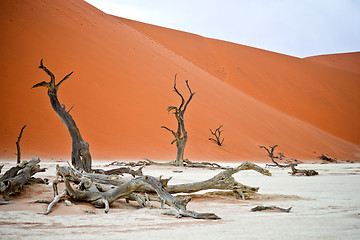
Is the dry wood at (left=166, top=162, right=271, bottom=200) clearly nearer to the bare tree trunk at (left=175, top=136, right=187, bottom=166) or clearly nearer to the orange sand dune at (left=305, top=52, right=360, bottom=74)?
the bare tree trunk at (left=175, top=136, right=187, bottom=166)

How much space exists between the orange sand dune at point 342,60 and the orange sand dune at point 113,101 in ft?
90.6

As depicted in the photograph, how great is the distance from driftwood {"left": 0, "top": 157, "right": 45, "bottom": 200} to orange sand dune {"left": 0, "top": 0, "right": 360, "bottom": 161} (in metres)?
10.4

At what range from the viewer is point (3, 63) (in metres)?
18.5

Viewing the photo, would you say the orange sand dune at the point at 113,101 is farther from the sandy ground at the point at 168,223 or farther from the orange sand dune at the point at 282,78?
the sandy ground at the point at 168,223

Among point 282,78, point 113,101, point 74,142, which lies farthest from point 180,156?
point 282,78

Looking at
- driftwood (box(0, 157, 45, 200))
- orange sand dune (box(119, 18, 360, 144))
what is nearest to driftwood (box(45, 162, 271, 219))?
driftwood (box(0, 157, 45, 200))

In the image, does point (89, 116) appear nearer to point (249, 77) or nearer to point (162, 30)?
point (249, 77)

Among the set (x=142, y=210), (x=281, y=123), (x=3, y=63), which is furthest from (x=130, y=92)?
(x=142, y=210)

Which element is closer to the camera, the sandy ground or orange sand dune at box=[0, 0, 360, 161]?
the sandy ground

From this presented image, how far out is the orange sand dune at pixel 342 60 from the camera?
61.4 m

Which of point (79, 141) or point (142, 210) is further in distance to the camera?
point (79, 141)

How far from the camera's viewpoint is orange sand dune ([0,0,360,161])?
53.7 feet

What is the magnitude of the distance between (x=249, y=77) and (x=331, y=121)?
11.1 meters

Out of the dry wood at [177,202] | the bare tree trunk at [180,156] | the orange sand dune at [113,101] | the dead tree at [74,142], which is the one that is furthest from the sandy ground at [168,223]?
the orange sand dune at [113,101]
